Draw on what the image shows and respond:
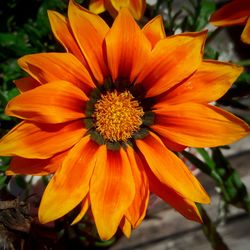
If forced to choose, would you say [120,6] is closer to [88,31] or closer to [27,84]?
[88,31]

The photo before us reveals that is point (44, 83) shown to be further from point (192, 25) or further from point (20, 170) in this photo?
point (192, 25)

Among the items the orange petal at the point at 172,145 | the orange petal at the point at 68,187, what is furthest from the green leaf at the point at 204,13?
the orange petal at the point at 68,187

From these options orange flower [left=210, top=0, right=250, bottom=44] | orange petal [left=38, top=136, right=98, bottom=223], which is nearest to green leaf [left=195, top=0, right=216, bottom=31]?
orange flower [left=210, top=0, right=250, bottom=44]

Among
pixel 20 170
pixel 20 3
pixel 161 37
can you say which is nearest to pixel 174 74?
pixel 161 37

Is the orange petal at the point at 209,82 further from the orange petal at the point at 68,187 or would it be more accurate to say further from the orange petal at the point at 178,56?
the orange petal at the point at 68,187

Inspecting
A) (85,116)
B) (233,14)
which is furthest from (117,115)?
(233,14)

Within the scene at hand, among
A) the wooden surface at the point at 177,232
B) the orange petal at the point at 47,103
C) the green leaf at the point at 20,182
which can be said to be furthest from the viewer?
the wooden surface at the point at 177,232

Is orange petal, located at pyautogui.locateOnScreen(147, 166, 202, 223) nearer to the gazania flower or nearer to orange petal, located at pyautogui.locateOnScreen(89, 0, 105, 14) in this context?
the gazania flower

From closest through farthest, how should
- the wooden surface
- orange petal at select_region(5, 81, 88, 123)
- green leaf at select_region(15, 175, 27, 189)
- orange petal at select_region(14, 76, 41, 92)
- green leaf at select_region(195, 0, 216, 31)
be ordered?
orange petal at select_region(5, 81, 88, 123) → orange petal at select_region(14, 76, 41, 92) → green leaf at select_region(15, 175, 27, 189) → green leaf at select_region(195, 0, 216, 31) → the wooden surface
